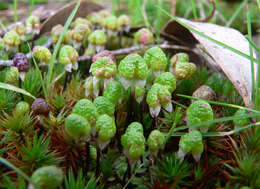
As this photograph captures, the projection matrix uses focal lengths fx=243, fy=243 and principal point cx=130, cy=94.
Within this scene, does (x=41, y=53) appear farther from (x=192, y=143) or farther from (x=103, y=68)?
(x=192, y=143)

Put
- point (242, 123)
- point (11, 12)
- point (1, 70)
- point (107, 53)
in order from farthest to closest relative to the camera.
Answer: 1. point (11, 12)
2. point (1, 70)
3. point (107, 53)
4. point (242, 123)

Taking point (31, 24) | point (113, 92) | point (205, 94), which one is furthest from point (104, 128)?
point (31, 24)

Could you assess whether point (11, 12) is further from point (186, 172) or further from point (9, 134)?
point (186, 172)

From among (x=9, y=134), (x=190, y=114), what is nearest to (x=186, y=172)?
(x=190, y=114)

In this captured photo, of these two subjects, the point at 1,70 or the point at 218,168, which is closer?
the point at 218,168

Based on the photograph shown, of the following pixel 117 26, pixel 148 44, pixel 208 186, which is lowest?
pixel 208 186

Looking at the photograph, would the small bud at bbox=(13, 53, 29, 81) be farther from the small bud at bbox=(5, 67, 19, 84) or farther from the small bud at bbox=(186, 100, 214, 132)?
the small bud at bbox=(186, 100, 214, 132)
